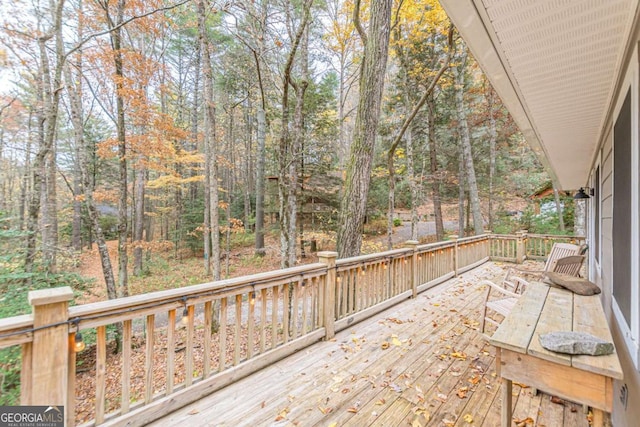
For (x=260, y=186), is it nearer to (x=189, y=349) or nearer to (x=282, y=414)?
(x=189, y=349)

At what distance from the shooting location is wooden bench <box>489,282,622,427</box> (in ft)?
4.64

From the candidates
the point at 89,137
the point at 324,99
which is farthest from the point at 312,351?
the point at 89,137

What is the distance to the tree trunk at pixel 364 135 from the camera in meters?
4.12

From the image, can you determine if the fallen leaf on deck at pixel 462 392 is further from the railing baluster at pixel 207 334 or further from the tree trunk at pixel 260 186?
the tree trunk at pixel 260 186

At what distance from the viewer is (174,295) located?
2.06 m

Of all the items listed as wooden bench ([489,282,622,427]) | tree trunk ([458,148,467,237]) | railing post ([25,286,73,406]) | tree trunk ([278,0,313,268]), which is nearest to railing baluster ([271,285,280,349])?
railing post ([25,286,73,406])

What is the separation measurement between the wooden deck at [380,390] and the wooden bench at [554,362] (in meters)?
0.63

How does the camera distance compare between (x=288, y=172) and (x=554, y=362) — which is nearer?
(x=554, y=362)

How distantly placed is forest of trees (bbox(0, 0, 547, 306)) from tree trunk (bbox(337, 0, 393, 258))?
0.02 meters

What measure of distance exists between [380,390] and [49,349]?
7.79ft

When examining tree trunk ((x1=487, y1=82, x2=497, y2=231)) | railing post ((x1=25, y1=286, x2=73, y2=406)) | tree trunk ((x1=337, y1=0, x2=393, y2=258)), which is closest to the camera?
railing post ((x1=25, y1=286, x2=73, y2=406))

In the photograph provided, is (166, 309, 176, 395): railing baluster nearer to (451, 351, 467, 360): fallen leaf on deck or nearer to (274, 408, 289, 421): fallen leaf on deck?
(274, 408, 289, 421): fallen leaf on deck

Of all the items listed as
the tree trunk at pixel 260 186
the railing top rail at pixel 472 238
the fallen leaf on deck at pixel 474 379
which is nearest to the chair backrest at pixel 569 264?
the railing top rail at pixel 472 238

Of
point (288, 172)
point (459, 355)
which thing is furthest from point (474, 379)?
point (288, 172)
